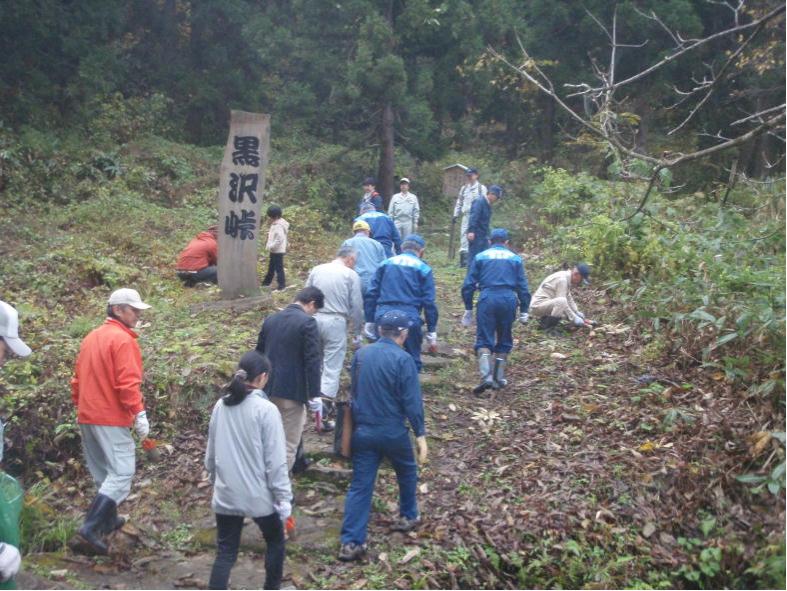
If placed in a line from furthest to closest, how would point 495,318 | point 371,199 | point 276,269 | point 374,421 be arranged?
point 371,199, point 276,269, point 495,318, point 374,421

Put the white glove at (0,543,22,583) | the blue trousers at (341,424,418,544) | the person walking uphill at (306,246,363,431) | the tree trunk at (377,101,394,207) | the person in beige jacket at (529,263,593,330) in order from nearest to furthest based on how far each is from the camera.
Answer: the white glove at (0,543,22,583) → the blue trousers at (341,424,418,544) → the person walking uphill at (306,246,363,431) → the person in beige jacket at (529,263,593,330) → the tree trunk at (377,101,394,207)

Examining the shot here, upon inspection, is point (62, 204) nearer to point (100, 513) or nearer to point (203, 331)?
point (203, 331)

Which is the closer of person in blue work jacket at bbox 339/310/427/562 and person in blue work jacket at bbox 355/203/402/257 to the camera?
person in blue work jacket at bbox 339/310/427/562

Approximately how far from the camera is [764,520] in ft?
21.2

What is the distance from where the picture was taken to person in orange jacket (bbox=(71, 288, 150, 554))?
6.05 m

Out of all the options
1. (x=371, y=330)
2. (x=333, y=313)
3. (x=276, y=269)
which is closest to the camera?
(x=333, y=313)

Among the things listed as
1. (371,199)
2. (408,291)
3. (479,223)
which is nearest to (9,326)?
(408,291)

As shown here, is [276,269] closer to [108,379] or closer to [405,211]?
[405,211]

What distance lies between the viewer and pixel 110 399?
20.0 ft

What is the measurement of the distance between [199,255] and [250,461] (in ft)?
28.7

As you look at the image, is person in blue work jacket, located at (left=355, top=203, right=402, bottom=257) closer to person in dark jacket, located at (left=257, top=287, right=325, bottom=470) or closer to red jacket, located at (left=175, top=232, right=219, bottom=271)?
red jacket, located at (left=175, top=232, right=219, bottom=271)

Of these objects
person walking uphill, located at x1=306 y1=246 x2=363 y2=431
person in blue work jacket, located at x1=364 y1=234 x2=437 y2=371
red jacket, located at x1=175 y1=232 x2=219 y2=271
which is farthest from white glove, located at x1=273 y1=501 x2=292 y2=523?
red jacket, located at x1=175 y1=232 x2=219 y2=271

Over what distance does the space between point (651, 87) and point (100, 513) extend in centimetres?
1940

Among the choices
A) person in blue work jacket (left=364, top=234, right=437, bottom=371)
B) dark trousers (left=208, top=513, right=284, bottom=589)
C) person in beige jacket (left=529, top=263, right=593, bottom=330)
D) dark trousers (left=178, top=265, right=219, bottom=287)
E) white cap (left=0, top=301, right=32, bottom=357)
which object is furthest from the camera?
dark trousers (left=178, top=265, right=219, bottom=287)
